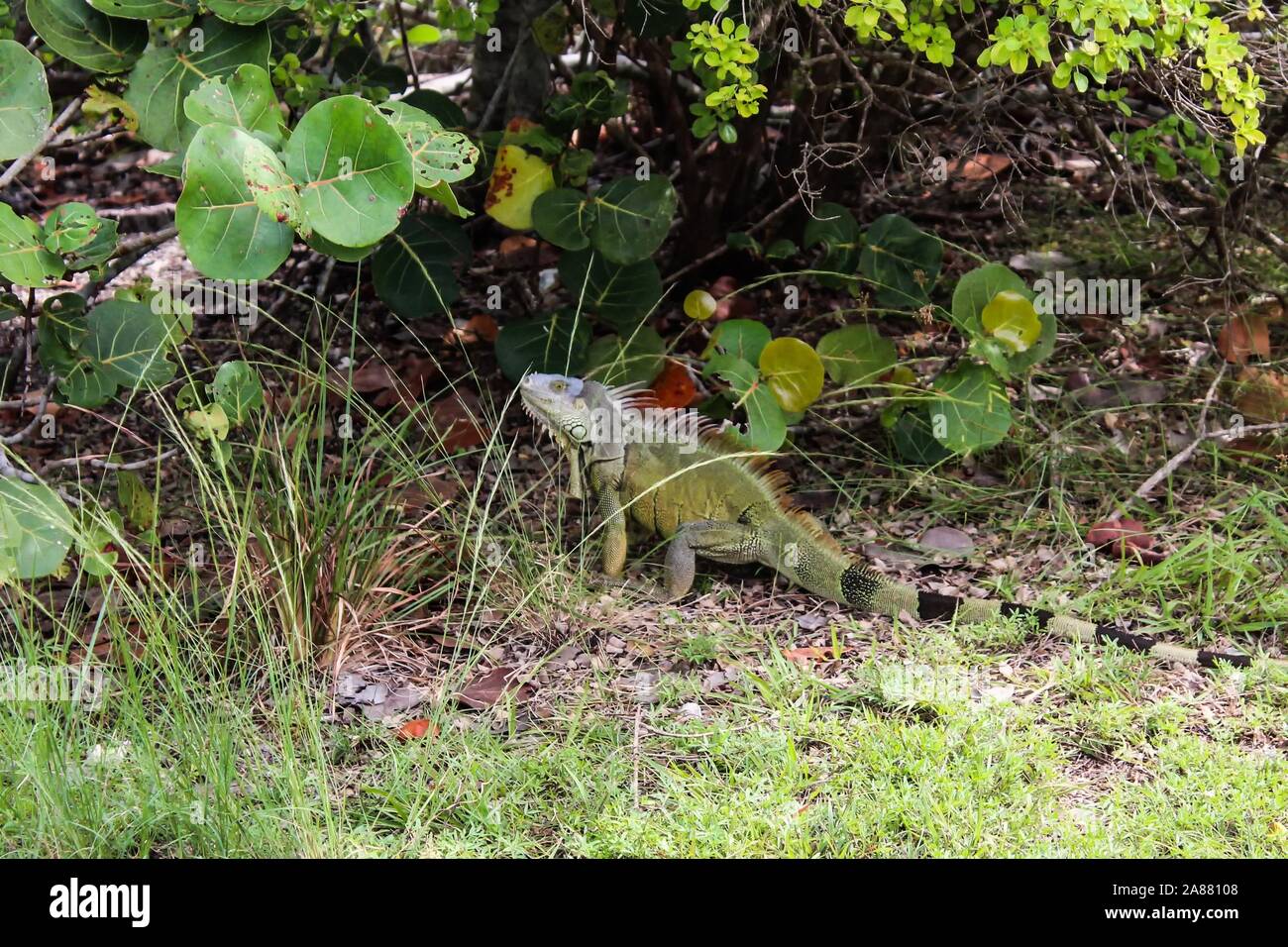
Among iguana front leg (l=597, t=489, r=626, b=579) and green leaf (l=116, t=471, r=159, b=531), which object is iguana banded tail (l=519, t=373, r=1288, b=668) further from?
green leaf (l=116, t=471, r=159, b=531)

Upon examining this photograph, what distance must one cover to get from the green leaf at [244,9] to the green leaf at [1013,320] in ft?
8.30

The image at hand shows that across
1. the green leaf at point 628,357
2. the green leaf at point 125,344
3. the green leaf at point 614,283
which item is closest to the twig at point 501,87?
the green leaf at point 614,283

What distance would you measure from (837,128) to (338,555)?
275 centimetres

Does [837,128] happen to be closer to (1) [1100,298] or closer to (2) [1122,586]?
(1) [1100,298]

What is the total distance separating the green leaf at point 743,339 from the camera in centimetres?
444

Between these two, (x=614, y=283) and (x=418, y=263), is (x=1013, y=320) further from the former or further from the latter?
(x=418, y=263)

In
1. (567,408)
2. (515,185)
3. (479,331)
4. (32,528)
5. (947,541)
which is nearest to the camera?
(32,528)

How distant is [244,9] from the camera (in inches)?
141

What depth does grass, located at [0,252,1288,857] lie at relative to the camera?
3057 mm

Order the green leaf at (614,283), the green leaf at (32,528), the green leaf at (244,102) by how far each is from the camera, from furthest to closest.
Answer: the green leaf at (614,283) < the green leaf at (32,528) < the green leaf at (244,102)

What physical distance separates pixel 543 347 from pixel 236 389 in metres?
1.24

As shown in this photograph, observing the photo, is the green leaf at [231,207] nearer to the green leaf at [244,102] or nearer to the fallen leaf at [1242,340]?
the green leaf at [244,102]

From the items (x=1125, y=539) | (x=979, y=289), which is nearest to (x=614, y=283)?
(x=979, y=289)

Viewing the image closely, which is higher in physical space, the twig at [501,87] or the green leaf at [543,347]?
the twig at [501,87]
